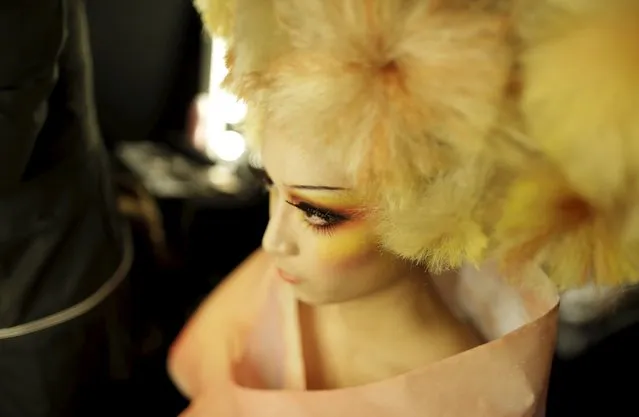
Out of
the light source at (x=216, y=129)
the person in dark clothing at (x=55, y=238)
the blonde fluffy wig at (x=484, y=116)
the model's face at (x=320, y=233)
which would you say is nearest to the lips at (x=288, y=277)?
the model's face at (x=320, y=233)

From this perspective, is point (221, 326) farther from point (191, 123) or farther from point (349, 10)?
point (191, 123)

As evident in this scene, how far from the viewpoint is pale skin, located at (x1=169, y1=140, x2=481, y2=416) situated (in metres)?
0.53

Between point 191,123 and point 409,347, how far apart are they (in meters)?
0.76

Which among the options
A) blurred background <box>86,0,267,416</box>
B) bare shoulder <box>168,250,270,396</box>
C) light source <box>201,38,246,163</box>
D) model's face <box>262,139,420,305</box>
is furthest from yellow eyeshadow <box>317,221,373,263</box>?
light source <box>201,38,246,163</box>

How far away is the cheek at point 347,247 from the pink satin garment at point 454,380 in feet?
0.28

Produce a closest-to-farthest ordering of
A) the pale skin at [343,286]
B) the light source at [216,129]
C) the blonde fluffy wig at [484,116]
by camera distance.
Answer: the blonde fluffy wig at [484,116] < the pale skin at [343,286] < the light source at [216,129]

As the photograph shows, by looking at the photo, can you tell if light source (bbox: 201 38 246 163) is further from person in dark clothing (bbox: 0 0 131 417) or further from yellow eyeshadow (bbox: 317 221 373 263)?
yellow eyeshadow (bbox: 317 221 373 263)

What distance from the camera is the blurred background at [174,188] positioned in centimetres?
93

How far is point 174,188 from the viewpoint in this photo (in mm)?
1142


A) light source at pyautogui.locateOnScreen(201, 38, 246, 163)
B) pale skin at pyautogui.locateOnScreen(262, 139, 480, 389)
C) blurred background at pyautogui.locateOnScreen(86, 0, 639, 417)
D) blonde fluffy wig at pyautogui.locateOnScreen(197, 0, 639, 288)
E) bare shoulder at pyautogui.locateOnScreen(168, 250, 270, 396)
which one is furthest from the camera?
light source at pyautogui.locateOnScreen(201, 38, 246, 163)

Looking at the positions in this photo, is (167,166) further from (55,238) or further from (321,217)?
(321,217)

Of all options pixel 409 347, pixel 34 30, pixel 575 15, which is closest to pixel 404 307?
pixel 409 347

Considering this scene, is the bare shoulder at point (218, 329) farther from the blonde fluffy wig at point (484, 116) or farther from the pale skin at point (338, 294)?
the blonde fluffy wig at point (484, 116)

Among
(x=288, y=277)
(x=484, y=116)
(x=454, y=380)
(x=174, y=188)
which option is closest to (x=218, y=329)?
(x=288, y=277)
